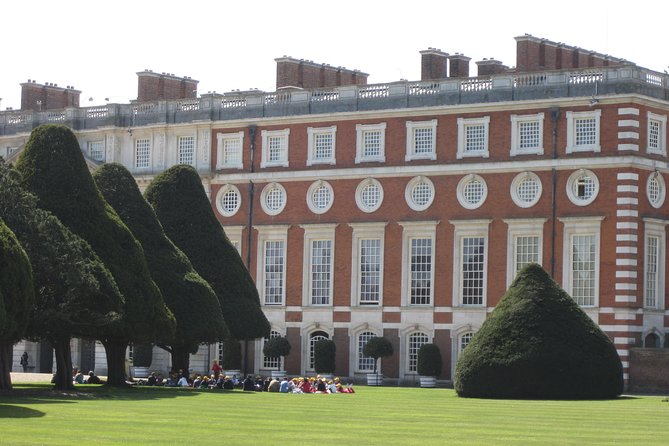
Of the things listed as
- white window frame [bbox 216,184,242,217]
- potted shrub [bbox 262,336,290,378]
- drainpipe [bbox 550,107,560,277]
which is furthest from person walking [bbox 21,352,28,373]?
drainpipe [bbox 550,107,560,277]

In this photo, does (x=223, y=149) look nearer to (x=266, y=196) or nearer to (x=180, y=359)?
(x=266, y=196)

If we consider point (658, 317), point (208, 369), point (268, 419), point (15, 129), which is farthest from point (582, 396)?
point (15, 129)

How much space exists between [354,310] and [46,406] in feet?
102

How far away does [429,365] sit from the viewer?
218ft

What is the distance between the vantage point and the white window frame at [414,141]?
68312 millimetres

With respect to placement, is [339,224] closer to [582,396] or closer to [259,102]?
[259,102]

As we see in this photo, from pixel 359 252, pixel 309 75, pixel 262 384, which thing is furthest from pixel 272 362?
pixel 262 384

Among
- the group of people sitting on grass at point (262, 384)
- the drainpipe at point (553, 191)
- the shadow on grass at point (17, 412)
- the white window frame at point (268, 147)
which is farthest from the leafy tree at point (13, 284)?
the white window frame at point (268, 147)

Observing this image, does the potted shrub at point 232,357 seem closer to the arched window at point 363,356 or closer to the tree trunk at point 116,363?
the arched window at point 363,356

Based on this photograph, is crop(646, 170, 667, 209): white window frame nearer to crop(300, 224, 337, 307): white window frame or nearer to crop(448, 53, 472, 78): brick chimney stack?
crop(448, 53, 472, 78): brick chimney stack

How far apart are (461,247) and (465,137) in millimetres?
4216

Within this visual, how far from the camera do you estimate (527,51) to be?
223 ft

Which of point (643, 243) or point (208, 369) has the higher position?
point (643, 243)

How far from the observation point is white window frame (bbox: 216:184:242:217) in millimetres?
73562
